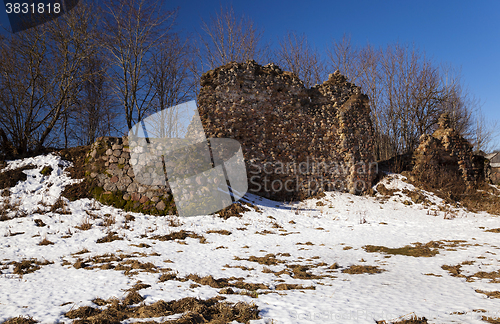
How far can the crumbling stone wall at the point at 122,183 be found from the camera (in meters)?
8.38

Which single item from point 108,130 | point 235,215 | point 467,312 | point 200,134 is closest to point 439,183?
point 235,215

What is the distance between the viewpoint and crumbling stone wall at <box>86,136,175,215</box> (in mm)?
8375

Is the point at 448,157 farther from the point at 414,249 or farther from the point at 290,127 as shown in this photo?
the point at 414,249

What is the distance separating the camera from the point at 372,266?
4605 mm

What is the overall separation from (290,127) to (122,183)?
6617mm

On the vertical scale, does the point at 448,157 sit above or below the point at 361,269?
above

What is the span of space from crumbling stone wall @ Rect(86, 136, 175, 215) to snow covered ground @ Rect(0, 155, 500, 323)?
479 mm

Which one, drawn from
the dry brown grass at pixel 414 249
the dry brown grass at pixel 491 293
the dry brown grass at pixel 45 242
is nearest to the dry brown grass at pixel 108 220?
the dry brown grass at pixel 45 242

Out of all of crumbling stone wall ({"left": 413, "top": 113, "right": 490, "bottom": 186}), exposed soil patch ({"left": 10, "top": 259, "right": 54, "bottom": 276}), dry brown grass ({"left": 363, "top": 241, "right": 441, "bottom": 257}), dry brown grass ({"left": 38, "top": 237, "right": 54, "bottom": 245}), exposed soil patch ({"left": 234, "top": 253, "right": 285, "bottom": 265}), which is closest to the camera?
exposed soil patch ({"left": 10, "top": 259, "right": 54, "bottom": 276})

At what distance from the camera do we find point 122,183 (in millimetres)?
8695

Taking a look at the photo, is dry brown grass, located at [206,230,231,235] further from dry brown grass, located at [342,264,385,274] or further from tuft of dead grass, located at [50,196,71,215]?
tuft of dead grass, located at [50,196,71,215]

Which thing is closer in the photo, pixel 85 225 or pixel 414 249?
pixel 414 249

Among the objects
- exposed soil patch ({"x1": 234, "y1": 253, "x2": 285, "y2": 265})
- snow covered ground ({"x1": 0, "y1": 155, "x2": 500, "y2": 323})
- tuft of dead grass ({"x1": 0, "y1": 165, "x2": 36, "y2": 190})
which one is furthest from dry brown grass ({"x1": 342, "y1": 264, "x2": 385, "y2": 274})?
tuft of dead grass ({"x1": 0, "y1": 165, "x2": 36, "y2": 190})

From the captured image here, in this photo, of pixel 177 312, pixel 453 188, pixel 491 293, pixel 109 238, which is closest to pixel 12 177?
pixel 109 238
